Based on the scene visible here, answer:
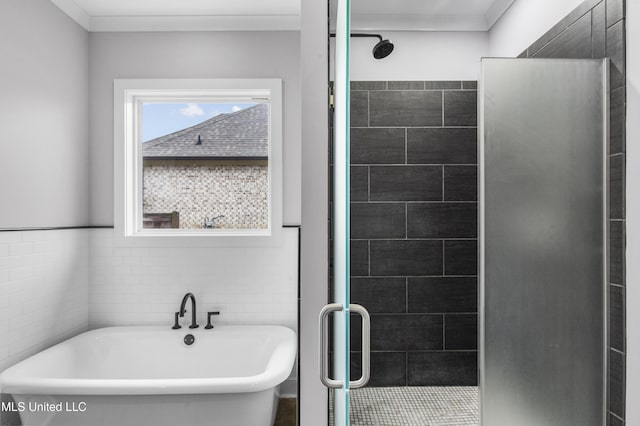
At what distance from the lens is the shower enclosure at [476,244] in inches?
42.5

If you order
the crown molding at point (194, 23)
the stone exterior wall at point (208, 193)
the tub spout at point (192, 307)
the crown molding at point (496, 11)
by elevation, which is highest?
the crown molding at point (194, 23)

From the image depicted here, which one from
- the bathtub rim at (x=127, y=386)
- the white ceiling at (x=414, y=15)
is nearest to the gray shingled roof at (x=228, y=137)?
the white ceiling at (x=414, y=15)

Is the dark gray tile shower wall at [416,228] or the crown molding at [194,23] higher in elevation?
the crown molding at [194,23]

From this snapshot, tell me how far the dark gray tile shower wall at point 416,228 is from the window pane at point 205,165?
116 cm

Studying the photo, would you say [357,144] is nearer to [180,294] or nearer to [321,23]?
[321,23]

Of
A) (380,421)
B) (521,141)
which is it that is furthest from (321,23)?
(380,421)

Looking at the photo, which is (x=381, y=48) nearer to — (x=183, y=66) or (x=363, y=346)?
(x=363, y=346)

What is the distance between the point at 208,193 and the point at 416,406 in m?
1.76

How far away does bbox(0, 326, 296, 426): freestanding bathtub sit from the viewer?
169 centimetres

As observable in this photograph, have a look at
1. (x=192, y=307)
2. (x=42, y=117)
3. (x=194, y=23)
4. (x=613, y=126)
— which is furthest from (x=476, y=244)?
(x=42, y=117)

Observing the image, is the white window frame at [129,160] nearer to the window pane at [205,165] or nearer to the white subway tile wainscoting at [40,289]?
the window pane at [205,165]

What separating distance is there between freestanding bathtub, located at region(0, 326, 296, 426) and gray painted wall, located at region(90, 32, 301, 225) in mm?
736

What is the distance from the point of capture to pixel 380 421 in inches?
55.9

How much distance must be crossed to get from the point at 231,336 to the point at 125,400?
689 millimetres
